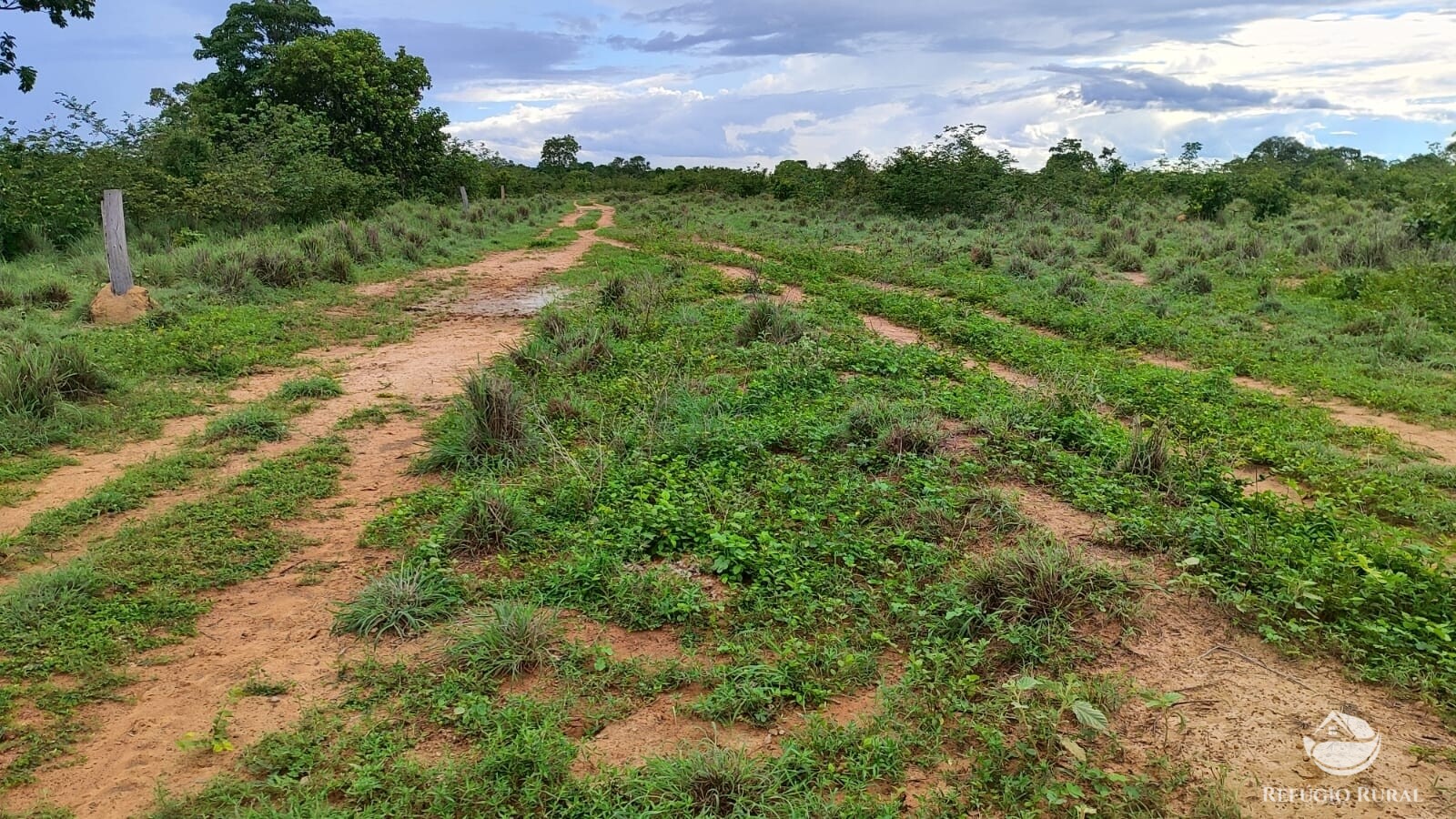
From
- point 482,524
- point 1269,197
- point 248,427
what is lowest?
point 482,524

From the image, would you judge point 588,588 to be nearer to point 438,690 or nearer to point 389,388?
point 438,690

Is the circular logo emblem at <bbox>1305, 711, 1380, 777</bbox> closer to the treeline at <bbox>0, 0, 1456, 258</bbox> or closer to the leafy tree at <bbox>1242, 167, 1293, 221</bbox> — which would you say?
the treeline at <bbox>0, 0, 1456, 258</bbox>

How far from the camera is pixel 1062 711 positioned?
3055 millimetres

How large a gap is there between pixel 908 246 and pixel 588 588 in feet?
50.4

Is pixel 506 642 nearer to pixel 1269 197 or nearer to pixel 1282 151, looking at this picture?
pixel 1269 197

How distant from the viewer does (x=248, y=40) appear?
2634cm

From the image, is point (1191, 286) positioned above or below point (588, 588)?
above

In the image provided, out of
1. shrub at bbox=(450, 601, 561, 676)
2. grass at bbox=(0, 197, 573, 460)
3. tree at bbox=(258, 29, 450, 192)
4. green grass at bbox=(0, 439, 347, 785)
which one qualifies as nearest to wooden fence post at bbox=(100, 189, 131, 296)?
grass at bbox=(0, 197, 573, 460)

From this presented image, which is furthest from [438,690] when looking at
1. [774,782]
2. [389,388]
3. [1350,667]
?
[389,388]

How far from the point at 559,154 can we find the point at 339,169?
4890 centimetres

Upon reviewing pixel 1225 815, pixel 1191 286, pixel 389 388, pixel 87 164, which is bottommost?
pixel 1225 815

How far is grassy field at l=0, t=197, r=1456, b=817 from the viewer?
2.79 meters

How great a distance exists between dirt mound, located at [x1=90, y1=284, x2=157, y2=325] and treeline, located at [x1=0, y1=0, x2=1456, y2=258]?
5707mm

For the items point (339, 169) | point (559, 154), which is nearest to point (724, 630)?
point (339, 169)
